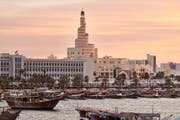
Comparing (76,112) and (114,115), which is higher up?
(114,115)

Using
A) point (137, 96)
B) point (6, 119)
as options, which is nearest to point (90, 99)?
point (137, 96)

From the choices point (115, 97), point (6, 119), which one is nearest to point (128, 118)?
point (6, 119)

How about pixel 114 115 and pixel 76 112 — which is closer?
pixel 114 115

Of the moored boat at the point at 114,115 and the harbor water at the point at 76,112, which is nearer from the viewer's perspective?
the moored boat at the point at 114,115

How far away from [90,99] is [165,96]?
36056mm

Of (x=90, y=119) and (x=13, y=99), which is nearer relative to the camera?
(x=90, y=119)

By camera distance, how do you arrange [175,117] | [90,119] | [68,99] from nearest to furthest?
1. [175,117]
2. [90,119]
3. [68,99]

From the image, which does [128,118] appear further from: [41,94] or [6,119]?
[41,94]

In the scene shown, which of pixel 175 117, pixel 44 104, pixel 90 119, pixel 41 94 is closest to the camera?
pixel 175 117

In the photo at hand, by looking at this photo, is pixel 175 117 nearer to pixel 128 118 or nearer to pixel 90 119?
pixel 128 118

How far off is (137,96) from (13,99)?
237ft

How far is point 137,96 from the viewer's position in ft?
580

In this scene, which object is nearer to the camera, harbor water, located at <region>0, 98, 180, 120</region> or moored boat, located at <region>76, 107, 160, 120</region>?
moored boat, located at <region>76, 107, 160, 120</region>

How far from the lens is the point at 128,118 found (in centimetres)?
5844
